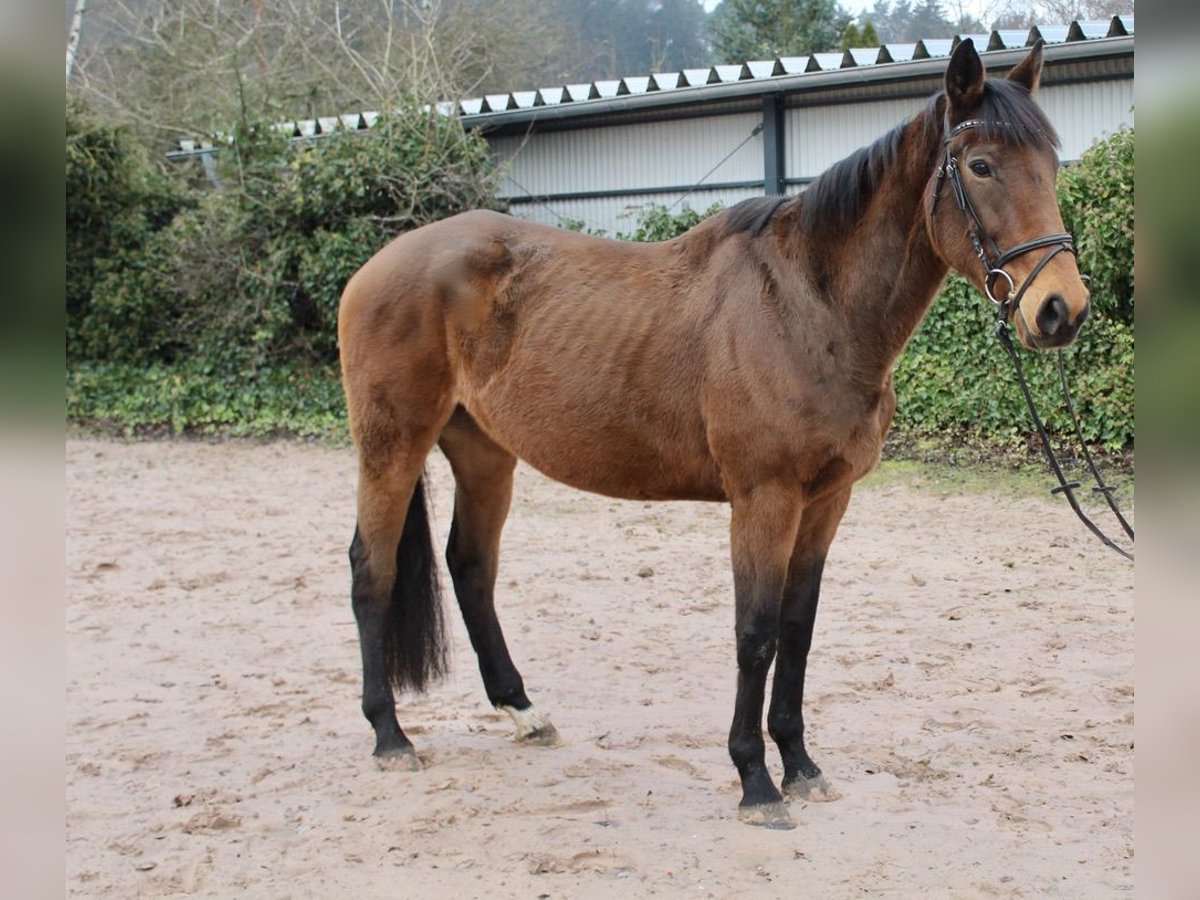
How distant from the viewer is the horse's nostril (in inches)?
101

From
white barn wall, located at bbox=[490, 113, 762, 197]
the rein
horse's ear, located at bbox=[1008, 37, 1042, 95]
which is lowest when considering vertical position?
the rein

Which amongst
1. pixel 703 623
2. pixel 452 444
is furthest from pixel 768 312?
pixel 703 623

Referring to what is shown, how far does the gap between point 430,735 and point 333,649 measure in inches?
45.1

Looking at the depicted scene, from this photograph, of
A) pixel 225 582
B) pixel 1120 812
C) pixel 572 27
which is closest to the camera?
pixel 1120 812

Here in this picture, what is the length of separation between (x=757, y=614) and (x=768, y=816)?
62cm

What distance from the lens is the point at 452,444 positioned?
4168 millimetres

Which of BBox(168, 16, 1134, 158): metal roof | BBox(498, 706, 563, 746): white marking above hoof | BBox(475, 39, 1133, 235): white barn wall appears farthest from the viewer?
BBox(475, 39, 1133, 235): white barn wall

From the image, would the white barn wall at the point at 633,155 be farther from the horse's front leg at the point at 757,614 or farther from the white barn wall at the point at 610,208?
the horse's front leg at the point at 757,614

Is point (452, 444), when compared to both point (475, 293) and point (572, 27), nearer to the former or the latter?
point (475, 293)

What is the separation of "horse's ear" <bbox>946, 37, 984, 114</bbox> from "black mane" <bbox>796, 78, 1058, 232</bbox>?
32 millimetres

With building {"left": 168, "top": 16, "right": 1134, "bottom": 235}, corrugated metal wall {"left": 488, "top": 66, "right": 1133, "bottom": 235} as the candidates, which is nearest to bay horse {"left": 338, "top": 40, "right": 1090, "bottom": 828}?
building {"left": 168, "top": 16, "right": 1134, "bottom": 235}

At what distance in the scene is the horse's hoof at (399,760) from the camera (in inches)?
148

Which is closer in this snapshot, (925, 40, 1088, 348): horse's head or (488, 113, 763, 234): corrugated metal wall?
(925, 40, 1088, 348): horse's head

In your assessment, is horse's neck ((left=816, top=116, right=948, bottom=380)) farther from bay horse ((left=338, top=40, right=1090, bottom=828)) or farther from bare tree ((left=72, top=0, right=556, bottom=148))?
bare tree ((left=72, top=0, right=556, bottom=148))
